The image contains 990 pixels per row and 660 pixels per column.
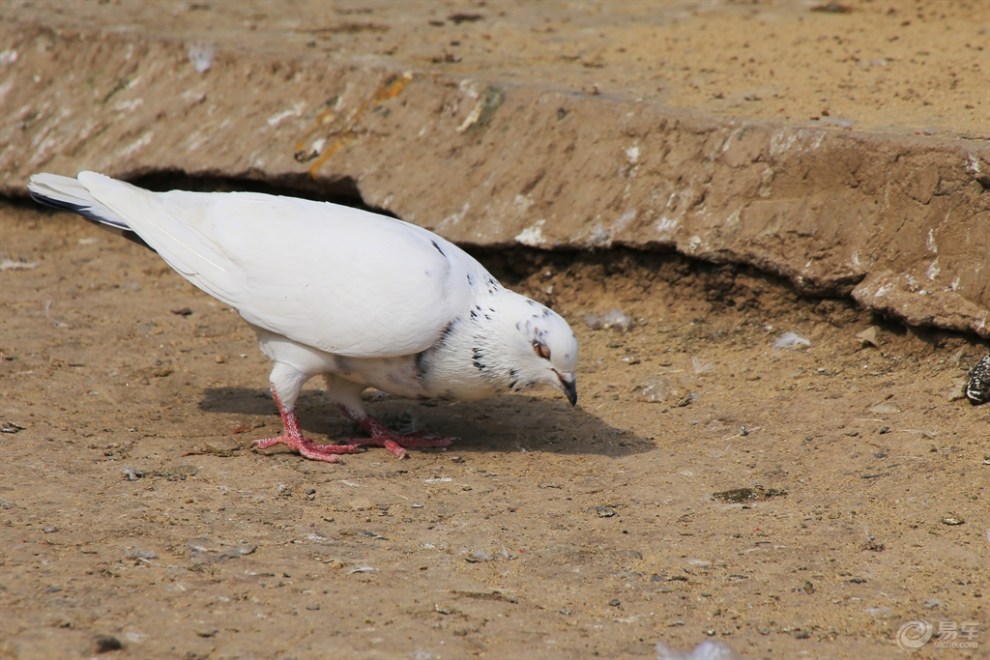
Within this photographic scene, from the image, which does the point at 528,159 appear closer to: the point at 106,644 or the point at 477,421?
the point at 477,421

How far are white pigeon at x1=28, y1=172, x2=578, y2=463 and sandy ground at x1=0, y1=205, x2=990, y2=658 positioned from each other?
38 cm

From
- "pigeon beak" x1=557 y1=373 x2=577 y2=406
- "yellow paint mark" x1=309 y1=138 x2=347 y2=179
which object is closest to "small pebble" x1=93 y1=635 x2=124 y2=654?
"pigeon beak" x1=557 y1=373 x2=577 y2=406

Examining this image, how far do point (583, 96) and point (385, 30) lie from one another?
2.27 meters

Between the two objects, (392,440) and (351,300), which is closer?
(351,300)

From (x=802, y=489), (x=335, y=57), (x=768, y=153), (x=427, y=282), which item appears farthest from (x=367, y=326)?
(x=335, y=57)

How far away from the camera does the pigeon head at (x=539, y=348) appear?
4965 mm

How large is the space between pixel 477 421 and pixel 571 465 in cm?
78

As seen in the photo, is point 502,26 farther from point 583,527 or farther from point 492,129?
point 583,527

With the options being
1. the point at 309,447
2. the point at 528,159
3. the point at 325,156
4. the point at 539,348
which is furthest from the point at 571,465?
the point at 325,156

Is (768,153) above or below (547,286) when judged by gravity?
above

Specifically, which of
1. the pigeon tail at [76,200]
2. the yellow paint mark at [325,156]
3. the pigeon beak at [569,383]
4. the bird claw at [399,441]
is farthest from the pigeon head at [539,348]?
the yellow paint mark at [325,156]

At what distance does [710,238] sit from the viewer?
6.10 metres

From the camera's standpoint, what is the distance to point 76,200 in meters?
5.44

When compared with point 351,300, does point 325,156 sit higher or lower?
higher
